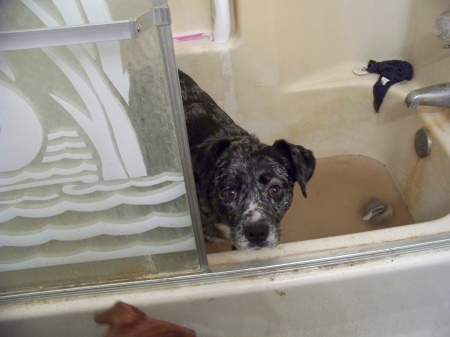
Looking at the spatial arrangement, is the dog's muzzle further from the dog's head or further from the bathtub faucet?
the bathtub faucet

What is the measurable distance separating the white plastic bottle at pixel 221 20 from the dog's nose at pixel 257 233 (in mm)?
1026

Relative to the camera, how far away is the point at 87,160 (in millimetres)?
956

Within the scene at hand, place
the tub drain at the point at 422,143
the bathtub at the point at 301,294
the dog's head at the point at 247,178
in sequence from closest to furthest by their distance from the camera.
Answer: the bathtub at the point at 301,294, the dog's head at the point at 247,178, the tub drain at the point at 422,143

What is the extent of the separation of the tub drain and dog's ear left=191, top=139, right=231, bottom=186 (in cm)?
83

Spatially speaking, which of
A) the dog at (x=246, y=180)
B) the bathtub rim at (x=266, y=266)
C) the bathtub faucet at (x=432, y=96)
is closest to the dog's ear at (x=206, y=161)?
the dog at (x=246, y=180)

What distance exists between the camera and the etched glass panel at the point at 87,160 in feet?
2.60

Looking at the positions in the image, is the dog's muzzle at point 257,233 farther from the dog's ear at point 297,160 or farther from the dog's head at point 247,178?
the dog's ear at point 297,160

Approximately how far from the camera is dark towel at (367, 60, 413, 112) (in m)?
1.87

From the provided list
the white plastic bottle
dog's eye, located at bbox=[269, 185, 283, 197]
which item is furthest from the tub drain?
the white plastic bottle

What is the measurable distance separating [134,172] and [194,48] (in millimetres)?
1093

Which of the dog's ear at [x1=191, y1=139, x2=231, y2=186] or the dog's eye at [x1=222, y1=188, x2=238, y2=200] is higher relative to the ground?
the dog's ear at [x1=191, y1=139, x2=231, y2=186]

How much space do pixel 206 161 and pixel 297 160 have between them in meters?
0.30

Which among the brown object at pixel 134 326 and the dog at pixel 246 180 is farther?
the dog at pixel 246 180

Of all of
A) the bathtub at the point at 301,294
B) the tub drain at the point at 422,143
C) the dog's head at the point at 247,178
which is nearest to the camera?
the bathtub at the point at 301,294
